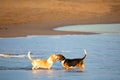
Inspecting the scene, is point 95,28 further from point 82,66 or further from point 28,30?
point 82,66

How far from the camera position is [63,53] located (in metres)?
14.3

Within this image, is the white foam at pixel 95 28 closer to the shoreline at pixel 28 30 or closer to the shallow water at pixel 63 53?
the shoreline at pixel 28 30

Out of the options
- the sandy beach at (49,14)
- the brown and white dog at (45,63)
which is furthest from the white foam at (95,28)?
the brown and white dog at (45,63)

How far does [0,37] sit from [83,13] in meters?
7.27

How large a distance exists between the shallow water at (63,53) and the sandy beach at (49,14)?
81.3 inches

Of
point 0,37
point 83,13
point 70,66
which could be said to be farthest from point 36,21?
point 70,66

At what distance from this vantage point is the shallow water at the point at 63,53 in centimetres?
1071

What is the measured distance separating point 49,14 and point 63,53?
9897 millimetres

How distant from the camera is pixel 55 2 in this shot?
1051 inches

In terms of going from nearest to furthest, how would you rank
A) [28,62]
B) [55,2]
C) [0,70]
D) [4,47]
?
[0,70]
[28,62]
[4,47]
[55,2]

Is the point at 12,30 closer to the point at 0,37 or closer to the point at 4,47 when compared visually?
Answer: the point at 0,37

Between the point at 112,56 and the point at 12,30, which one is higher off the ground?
the point at 12,30

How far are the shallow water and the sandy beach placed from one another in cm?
207

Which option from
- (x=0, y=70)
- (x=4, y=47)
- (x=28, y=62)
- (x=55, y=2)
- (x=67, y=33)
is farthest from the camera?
(x=55, y=2)
